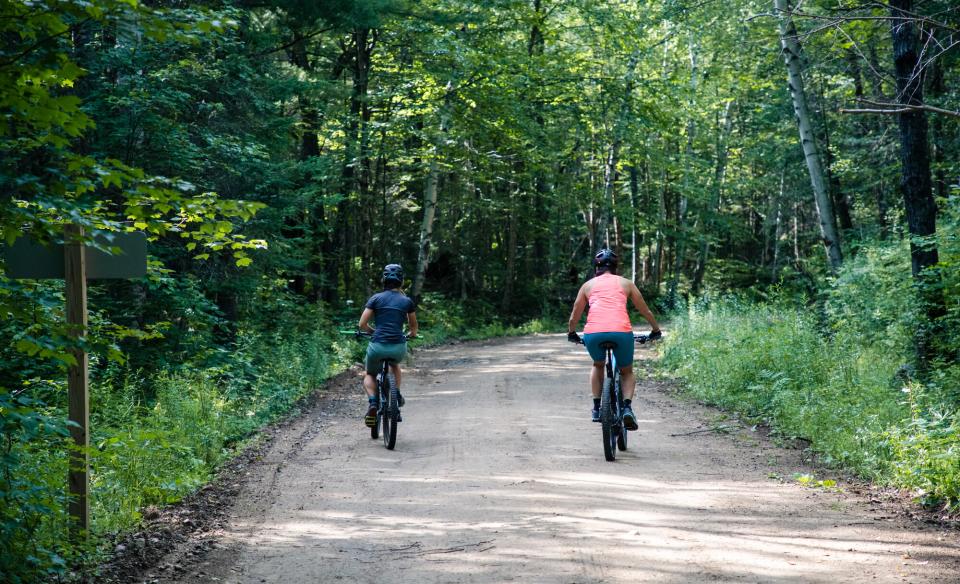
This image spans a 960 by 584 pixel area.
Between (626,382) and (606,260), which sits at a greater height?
(606,260)

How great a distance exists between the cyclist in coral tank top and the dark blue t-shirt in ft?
7.50

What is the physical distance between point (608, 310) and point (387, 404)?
299cm

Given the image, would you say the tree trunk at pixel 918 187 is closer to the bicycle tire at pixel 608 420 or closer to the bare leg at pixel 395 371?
the bicycle tire at pixel 608 420

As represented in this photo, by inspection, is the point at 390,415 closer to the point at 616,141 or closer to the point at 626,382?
the point at 626,382

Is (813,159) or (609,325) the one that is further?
(813,159)

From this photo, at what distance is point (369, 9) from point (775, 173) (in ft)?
83.5

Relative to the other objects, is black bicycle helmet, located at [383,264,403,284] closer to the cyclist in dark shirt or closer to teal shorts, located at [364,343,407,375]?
the cyclist in dark shirt

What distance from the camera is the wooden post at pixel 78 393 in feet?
18.8

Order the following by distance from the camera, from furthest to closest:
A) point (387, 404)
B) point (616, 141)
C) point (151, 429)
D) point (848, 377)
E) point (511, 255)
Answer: point (511, 255), point (616, 141), point (848, 377), point (387, 404), point (151, 429)

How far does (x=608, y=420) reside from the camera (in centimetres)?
852

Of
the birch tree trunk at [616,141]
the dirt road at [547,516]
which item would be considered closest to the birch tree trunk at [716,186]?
the birch tree trunk at [616,141]

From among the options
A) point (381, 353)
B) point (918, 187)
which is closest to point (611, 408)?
point (381, 353)

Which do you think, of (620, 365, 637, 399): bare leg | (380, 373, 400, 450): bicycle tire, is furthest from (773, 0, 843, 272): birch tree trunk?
(380, 373, 400, 450): bicycle tire

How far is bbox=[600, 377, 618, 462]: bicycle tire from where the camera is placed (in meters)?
8.52
